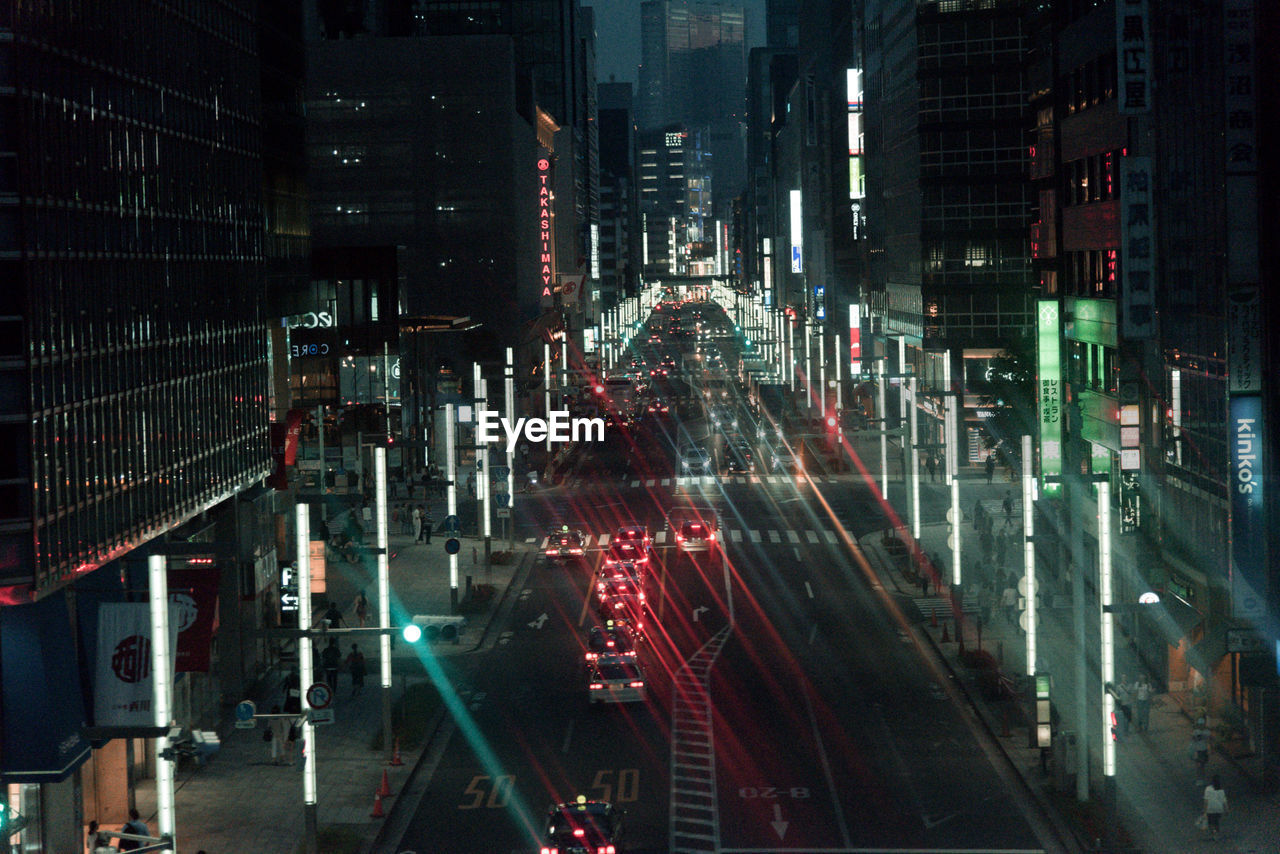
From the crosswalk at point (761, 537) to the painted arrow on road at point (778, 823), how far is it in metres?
36.6

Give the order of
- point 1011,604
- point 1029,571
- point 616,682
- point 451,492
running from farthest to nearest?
point 451,492 → point 1011,604 → point 616,682 → point 1029,571

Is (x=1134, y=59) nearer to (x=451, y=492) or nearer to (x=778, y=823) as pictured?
(x=778, y=823)

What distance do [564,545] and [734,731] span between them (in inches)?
1095

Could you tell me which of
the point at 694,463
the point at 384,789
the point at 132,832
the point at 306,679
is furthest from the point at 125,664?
the point at 694,463

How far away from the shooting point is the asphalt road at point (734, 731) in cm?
3153

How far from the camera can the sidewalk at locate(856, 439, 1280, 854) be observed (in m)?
30.6

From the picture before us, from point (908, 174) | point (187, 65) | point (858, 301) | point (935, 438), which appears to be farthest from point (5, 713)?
point (858, 301)

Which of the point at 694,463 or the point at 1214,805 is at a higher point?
the point at 694,463

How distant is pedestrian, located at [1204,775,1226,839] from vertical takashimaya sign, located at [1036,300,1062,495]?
30.2 metres

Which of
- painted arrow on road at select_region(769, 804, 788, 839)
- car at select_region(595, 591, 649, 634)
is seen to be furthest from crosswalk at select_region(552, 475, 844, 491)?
painted arrow on road at select_region(769, 804, 788, 839)

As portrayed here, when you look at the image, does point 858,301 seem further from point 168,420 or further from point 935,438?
point 168,420

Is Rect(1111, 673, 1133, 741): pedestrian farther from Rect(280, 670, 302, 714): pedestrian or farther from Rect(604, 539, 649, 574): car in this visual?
Rect(604, 539, 649, 574): car

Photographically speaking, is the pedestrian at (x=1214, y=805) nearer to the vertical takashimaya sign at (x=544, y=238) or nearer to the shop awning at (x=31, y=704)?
the shop awning at (x=31, y=704)

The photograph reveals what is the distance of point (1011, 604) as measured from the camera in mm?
51844
